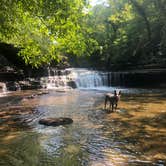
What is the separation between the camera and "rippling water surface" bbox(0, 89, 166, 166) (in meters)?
7.01

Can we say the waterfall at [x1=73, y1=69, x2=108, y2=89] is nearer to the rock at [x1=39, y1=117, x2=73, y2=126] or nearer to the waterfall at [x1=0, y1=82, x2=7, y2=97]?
the waterfall at [x1=0, y1=82, x2=7, y2=97]

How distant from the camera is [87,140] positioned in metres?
8.74

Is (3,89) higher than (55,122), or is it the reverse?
(3,89)

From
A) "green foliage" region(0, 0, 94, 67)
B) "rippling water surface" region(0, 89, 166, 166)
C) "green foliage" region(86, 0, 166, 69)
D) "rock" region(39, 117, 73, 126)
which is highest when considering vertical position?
"green foliage" region(86, 0, 166, 69)

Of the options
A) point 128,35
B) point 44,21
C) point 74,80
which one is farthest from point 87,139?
point 128,35

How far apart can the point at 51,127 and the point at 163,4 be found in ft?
36.4

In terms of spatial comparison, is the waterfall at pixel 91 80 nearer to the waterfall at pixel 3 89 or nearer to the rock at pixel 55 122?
the waterfall at pixel 3 89

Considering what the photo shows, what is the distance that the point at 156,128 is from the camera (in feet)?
33.5

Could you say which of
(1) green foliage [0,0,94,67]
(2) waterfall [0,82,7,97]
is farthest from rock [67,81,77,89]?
(1) green foliage [0,0,94,67]

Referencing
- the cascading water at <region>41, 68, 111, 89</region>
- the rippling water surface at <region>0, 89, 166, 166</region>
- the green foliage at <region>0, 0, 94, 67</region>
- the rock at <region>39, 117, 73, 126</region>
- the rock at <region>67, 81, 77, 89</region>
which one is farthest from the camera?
the rock at <region>67, 81, 77, 89</region>

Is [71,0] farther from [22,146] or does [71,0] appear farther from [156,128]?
[156,128]

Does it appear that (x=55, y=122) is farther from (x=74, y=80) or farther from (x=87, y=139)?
(x=74, y=80)

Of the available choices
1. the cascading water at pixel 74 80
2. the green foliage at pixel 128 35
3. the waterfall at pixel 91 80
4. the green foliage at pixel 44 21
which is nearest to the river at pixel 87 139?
the green foliage at pixel 44 21

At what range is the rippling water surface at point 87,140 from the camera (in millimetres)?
7012
